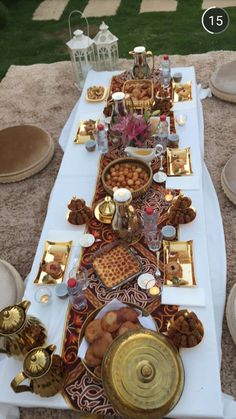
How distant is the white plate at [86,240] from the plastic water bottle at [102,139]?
0.96 meters

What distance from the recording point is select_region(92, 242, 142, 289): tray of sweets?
2.52 meters

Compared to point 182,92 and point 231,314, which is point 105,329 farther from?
point 182,92

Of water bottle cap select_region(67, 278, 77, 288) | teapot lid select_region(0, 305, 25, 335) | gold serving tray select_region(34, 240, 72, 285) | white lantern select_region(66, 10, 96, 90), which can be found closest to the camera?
teapot lid select_region(0, 305, 25, 335)

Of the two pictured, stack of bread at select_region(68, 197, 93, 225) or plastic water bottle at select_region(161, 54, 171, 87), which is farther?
plastic water bottle at select_region(161, 54, 171, 87)

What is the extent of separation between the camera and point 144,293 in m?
2.46

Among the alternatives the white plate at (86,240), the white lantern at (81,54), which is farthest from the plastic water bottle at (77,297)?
the white lantern at (81,54)

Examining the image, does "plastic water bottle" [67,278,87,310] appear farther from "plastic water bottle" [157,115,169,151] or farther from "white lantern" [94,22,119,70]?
"white lantern" [94,22,119,70]

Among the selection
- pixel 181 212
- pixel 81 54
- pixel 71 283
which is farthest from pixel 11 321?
pixel 81 54

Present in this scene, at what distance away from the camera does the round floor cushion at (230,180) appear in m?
3.56

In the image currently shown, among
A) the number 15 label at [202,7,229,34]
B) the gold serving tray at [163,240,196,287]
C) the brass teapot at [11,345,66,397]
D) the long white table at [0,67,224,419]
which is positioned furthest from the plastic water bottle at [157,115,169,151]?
the number 15 label at [202,7,229,34]

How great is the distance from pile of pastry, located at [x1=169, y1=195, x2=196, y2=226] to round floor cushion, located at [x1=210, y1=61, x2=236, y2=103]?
2464 millimetres

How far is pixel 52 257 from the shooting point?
272cm

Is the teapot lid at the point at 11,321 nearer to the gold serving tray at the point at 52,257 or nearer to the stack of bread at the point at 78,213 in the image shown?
the gold serving tray at the point at 52,257

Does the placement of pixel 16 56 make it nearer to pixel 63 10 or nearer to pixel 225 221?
pixel 63 10
